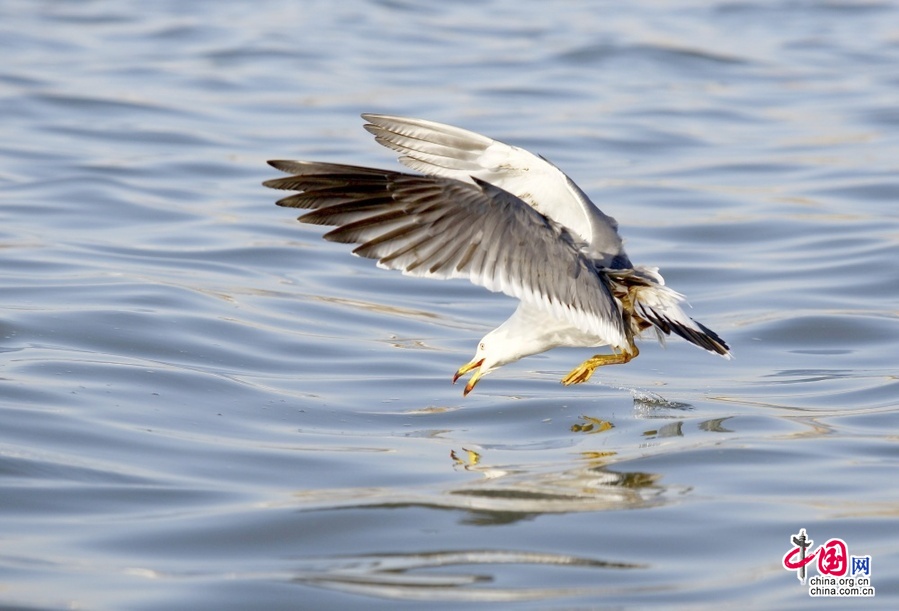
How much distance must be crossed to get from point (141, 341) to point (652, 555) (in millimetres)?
3904

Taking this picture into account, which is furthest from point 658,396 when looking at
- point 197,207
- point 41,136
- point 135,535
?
point 41,136

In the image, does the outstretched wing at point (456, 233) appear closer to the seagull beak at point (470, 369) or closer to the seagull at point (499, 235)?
the seagull at point (499, 235)

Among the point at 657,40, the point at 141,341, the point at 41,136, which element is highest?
the point at 657,40

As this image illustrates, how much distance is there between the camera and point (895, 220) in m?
11.8

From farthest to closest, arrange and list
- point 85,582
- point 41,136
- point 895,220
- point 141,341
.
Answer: point 41,136 < point 895,220 < point 141,341 < point 85,582

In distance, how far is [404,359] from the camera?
812cm

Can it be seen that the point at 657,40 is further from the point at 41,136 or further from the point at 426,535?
the point at 426,535

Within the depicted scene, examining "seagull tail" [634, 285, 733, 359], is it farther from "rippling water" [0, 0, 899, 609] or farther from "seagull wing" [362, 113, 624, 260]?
"rippling water" [0, 0, 899, 609]

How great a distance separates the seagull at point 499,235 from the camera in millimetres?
5859
